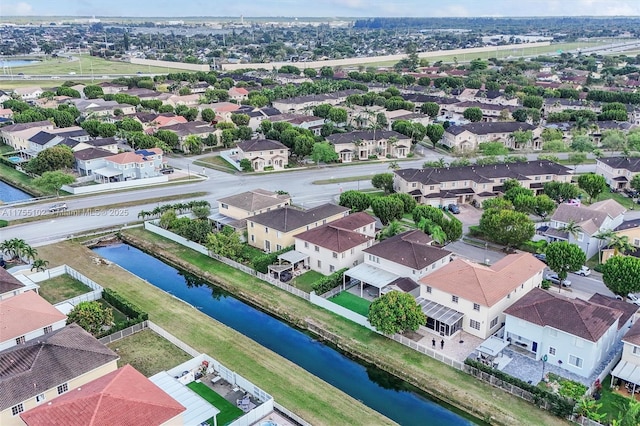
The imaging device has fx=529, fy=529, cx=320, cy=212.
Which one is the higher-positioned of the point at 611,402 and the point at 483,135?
the point at 483,135

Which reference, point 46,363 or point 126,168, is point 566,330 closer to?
point 46,363

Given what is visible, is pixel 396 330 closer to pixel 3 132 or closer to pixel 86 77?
pixel 3 132

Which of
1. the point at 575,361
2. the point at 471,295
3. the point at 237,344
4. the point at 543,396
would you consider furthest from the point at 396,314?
the point at 575,361

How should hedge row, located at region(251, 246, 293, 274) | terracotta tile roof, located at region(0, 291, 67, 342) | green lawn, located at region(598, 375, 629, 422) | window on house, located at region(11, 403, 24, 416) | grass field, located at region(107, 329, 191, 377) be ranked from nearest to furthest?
window on house, located at region(11, 403, 24, 416) < green lawn, located at region(598, 375, 629, 422) < terracotta tile roof, located at region(0, 291, 67, 342) < grass field, located at region(107, 329, 191, 377) < hedge row, located at region(251, 246, 293, 274)

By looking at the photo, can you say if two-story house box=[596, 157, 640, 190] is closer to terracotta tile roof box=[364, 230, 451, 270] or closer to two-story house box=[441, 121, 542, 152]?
two-story house box=[441, 121, 542, 152]

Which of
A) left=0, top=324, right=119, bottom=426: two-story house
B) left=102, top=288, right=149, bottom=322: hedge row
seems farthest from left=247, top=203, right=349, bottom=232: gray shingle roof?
left=0, top=324, right=119, bottom=426: two-story house
